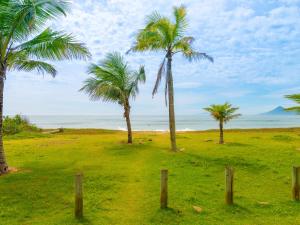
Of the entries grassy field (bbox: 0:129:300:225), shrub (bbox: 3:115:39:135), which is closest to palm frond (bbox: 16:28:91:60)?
grassy field (bbox: 0:129:300:225)

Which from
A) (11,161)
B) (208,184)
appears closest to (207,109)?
(208,184)

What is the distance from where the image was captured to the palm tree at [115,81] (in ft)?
72.1

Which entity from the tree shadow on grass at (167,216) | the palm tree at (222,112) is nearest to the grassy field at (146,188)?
the tree shadow on grass at (167,216)

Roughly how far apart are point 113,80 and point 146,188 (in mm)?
13159

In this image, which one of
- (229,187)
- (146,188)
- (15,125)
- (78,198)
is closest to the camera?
(78,198)

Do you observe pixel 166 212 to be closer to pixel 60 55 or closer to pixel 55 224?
pixel 55 224

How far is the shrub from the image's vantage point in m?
31.4

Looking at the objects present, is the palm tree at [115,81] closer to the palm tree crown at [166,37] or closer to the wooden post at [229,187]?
the palm tree crown at [166,37]

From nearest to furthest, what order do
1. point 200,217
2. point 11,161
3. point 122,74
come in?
point 200,217 → point 11,161 → point 122,74

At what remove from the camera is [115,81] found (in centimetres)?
2198

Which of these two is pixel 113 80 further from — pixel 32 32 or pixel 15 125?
pixel 15 125

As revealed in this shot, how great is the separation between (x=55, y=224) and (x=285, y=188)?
328 inches

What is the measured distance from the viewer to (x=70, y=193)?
9656 millimetres

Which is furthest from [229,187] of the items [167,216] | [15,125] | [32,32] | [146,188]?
[15,125]
